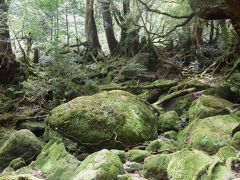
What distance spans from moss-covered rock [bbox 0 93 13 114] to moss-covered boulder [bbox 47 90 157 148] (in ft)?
14.1

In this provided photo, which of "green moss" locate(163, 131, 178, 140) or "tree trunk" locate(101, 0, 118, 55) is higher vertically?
"tree trunk" locate(101, 0, 118, 55)

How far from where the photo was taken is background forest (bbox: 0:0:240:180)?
18.0 feet

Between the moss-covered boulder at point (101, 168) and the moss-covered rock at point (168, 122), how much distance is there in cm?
303

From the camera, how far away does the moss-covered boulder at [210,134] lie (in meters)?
5.94

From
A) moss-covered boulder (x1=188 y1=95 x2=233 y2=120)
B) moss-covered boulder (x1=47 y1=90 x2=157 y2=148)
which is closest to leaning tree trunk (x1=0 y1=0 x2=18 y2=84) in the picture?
moss-covered boulder (x1=47 y1=90 x2=157 y2=148)

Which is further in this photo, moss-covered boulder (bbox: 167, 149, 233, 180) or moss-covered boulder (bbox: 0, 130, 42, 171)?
moss-covered boulder (bbox: 0, 130, 42, 171)

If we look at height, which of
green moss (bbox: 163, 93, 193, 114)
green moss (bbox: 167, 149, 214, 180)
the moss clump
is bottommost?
the moss clump

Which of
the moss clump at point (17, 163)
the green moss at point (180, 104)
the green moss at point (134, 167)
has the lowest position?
the moss clump at point (17, 163)

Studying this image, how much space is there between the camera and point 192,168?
14.2 ft

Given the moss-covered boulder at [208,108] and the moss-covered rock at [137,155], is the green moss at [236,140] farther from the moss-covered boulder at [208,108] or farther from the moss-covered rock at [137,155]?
the moss-covered boulder at [208,108]

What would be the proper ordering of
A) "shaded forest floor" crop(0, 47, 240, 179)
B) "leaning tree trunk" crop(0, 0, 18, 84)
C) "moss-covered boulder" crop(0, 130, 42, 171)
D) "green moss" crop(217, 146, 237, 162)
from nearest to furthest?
"green moss" crop(217, 146, 237, 162), "shaded forest floor" crop(0, 47, 240, 179), "moss-covered boulder" crop(0, 130, 42, 171), "leaning tree trunk" crop(0, 0, 18, 84)

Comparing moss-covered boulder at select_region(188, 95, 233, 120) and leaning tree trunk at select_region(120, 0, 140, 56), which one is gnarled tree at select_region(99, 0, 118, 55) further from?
moss-covered boulder at select_region(188, 95, 233, 120)

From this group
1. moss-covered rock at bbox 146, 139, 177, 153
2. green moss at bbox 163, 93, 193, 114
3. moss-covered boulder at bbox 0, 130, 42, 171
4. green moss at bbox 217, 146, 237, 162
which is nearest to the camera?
green moss at bbox 217, 146, 237, 162

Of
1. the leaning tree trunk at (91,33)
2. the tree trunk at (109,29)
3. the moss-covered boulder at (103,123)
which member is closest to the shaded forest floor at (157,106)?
the moss-covered boulder at (103,123)
